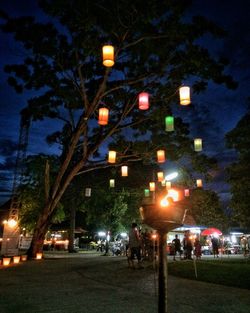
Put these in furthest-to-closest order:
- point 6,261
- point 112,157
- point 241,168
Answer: point 241,168
point 112,157
point 6,261

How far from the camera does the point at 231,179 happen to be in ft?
76.3

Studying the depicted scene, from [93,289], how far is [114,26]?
11.4 metres

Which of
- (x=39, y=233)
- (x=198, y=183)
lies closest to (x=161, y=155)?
(x=198, y=183)

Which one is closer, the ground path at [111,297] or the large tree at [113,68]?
the ground path at [111,297]

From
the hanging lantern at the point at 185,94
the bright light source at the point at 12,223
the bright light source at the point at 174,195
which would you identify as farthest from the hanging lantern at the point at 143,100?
the bright light source at the point at 12,223

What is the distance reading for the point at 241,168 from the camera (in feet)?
74.4

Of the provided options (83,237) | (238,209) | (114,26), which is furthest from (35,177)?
(83,237)

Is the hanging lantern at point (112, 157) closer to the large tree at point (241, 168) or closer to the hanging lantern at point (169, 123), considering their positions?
the hanging lantern at point (169, 123)

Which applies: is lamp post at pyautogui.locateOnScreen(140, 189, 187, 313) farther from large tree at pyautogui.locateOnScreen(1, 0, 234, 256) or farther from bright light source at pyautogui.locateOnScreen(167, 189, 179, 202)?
large tree at pyautogui.locateOnScreen(1, 0, 234, 256)

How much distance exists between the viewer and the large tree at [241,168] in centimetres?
2184

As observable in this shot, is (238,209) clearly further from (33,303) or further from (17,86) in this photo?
(33,303)

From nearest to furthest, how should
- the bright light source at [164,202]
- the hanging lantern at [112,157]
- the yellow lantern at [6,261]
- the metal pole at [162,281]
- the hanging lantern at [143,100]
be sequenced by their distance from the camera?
the metal pole at [162,281] < the bright light source at [164,202] < the hanging lantern at [143,100] < the yellow lantern at [6,261] < the hanging lantern at [112,157]

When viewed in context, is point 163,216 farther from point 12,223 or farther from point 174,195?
point 12,223

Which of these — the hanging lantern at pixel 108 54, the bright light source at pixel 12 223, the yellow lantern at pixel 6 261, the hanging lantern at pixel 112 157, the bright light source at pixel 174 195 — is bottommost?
the yellow lantern at pixel 6 261
